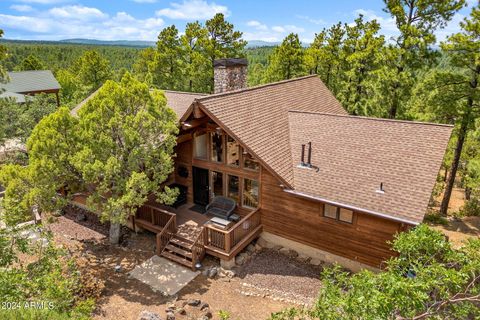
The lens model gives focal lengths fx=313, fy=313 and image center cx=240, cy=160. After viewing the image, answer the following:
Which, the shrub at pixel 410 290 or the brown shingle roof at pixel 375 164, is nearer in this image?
the shrub at pixel 410 290

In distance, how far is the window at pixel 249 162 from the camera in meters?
A: 13.4

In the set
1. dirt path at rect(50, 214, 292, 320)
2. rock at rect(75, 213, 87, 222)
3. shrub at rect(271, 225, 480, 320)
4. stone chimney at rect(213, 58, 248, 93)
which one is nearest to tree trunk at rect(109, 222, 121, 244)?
dirt path at rect(50, 214, 292, 320)

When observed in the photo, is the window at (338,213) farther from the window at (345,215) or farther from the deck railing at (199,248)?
the deck railing at (199,248)

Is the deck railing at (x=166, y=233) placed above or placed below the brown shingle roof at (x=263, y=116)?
below

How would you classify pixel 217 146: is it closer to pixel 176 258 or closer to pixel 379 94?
pixel 176 258

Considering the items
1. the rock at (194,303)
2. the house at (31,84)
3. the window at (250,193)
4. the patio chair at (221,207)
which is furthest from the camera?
the house at (31,84)

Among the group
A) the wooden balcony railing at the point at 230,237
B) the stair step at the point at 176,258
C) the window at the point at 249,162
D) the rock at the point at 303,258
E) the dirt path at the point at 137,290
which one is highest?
the window at the point at 249,162

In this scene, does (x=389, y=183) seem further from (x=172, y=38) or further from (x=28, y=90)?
→ (x=28, y=90)

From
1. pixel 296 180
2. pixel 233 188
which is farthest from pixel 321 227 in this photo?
pixel 233 188

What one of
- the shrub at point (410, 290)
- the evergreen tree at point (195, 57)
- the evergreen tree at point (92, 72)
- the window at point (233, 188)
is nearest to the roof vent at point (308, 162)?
the window at point (233, 188)

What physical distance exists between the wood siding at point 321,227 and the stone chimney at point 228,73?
7.33 metres

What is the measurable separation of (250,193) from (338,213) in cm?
387

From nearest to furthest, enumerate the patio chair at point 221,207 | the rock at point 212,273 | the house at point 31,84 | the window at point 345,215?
1. the window at point 345,215
2. the rock at point 212,273
3. the patio chair at point 221,207
4. the house at point 31,84

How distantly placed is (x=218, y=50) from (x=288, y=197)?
70.0ft
